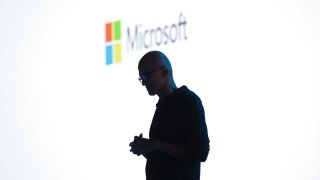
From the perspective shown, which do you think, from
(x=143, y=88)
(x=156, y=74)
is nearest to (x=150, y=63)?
(x=156, y=74)

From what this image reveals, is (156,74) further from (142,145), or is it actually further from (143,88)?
(143,88)

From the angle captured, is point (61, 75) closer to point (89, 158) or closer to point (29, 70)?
point (29, 70)

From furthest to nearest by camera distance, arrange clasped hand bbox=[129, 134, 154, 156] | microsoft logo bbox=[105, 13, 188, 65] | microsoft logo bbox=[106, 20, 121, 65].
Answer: microsoft logo bbox=[106, 20, 121, 65]
microsoft logo bbox=[105, 13, 188, 65]
clasped hand bbox=[129, 134, 154, 156]

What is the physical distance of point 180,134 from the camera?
1.47 m

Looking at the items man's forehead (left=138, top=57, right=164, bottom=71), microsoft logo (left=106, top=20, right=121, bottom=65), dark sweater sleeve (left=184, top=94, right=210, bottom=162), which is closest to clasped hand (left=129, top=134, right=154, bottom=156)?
dark sweater sleeve (left=184, top=94, right=210, bottom=162)

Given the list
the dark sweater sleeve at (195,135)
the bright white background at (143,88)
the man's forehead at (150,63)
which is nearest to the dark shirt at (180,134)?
the dark sweater sleeve at (195,135)

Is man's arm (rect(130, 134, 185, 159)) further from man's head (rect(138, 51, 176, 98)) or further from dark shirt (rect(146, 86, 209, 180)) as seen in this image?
man's head (rect(138, 51, 176, 98))

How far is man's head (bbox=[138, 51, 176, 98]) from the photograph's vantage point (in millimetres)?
1533

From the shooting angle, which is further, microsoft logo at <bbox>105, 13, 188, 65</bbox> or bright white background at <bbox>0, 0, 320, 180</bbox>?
microsoft logo at <bbox>105, 13, 188, 65</bbox>

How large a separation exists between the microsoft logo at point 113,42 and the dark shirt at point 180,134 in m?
1.40

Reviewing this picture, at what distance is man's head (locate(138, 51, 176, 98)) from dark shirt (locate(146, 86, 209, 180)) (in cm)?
4

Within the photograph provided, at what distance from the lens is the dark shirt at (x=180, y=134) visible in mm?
1419

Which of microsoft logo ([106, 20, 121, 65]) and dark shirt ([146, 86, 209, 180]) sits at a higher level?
microsoft logo ([106, 20, 121, 65])

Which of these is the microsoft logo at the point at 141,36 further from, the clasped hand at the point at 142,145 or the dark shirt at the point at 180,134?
the clasped hand at the point at 142,145
